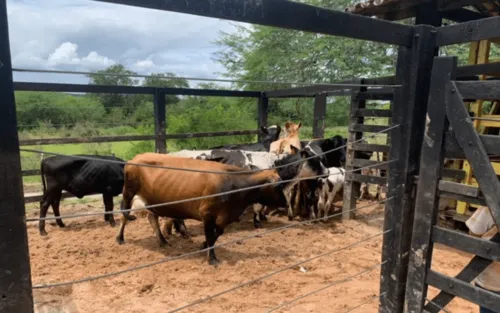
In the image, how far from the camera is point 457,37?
1859 mm

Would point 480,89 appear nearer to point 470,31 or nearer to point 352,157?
point 470,31

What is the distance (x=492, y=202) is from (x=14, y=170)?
200cm

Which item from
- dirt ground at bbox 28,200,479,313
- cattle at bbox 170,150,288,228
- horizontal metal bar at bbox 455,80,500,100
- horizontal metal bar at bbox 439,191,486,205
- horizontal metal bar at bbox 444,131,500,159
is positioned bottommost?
dirt ground at bbox 28,200,479,313

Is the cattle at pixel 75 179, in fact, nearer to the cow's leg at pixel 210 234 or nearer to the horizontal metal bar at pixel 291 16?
the cow's leg at pixel 210 234

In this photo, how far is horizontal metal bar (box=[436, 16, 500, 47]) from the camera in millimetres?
1686

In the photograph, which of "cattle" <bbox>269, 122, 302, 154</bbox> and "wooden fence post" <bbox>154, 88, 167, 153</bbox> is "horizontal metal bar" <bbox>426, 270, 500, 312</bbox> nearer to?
"cattle" <bbox>269, 122, 302, 154</bbox>

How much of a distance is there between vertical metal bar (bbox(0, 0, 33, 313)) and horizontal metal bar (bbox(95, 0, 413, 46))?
0.41 m

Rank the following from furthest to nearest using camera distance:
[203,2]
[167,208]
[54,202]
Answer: [54,202]
[167,208]
[203,2]

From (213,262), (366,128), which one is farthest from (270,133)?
(213,262)

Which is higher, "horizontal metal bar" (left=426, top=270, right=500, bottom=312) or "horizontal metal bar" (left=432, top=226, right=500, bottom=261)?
"horizontal metal bar" (left=432, top=226, right=500, bottom=261)

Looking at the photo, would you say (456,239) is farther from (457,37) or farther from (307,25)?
(307,25)

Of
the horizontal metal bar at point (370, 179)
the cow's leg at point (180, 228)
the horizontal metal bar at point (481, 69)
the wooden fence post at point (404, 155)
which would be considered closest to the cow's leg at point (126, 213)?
the cow's leg at point (180, 228)

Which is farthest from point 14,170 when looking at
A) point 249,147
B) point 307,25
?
point 249,147

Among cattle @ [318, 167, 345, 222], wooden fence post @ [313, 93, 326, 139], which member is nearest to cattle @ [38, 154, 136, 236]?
cattle @ [318, 167, 345, 222]
